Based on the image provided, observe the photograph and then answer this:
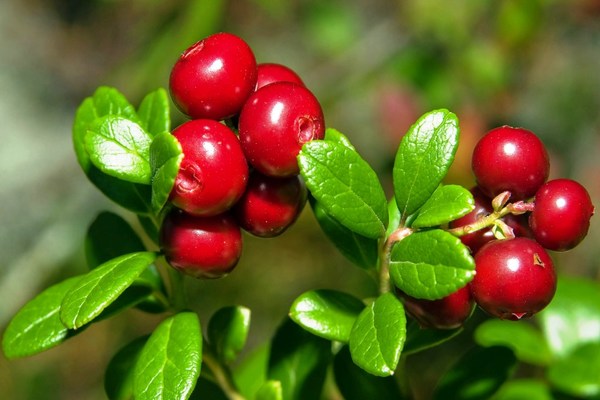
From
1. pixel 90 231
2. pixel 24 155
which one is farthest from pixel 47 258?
pixel 90 231

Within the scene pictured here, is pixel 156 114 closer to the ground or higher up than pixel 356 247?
higher up

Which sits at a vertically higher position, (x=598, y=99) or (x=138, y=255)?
(x=138, y=255)

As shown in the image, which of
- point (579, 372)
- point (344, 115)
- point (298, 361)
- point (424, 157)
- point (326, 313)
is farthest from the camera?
point (344, 115)

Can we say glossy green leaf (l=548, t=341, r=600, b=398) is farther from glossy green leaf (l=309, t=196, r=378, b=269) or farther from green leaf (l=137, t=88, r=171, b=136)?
green leaf (l=137, t=88, r=171, b=136)

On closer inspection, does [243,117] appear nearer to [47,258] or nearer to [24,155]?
[47,258]

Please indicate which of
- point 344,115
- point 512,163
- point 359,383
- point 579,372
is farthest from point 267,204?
point 344,115

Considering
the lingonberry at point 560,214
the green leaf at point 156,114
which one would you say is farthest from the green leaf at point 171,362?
the lingonberry at point 560,214

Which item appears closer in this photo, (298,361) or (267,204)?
(267,204)

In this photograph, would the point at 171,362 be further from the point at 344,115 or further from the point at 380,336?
the point at 344,115

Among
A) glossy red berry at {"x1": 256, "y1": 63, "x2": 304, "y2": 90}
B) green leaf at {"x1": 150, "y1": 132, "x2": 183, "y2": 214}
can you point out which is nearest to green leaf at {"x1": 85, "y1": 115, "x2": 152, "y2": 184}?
green leaf at {"x1": 150, "y1": 132, "x2": 183, "y2": 214}
